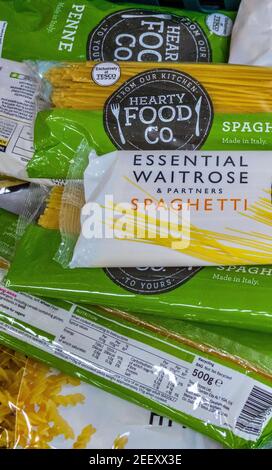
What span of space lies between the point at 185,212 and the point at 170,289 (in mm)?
109

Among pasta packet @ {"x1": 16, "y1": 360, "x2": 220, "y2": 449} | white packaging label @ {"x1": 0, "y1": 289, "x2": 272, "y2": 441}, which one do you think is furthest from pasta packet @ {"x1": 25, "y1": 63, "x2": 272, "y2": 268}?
pasta packet @ {"x1": 16, "y1": 360, "x2": 220, "y2": 449}

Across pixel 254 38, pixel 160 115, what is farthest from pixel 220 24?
pixel 160 115

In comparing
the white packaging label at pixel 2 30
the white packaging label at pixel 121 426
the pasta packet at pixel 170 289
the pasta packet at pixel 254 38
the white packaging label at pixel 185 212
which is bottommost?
the white packaging label at pixel 121 426

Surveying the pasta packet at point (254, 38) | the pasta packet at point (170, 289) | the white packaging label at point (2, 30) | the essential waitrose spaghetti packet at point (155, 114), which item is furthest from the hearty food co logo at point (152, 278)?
the white packaging label at point (2, 30)

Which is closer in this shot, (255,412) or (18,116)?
(255,412)

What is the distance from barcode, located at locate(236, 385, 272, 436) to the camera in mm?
865

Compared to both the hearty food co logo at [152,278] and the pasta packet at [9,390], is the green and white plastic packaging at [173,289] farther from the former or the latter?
the pasta packet at [9,390]

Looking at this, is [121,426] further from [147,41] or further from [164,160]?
[147,41]

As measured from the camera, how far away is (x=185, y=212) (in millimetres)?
845

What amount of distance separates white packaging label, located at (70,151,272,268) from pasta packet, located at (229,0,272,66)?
0.61ft

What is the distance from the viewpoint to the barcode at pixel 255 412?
87 cm

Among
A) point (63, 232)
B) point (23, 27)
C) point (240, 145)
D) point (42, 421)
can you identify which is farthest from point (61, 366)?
point (23, 27)

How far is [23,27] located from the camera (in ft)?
3.43
